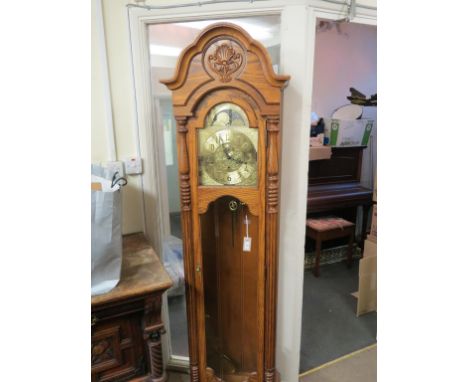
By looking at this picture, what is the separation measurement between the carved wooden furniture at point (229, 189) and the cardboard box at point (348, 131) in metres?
1.99

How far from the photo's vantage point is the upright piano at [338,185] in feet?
9.24

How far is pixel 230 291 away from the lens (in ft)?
4.59

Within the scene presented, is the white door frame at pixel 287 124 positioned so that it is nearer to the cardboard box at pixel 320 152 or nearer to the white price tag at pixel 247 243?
the white price tag at pixel 247 243

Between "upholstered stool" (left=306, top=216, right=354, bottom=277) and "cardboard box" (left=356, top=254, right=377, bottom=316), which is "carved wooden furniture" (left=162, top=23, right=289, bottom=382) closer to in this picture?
"cardboard box" (left=356, top=254, right=377, bottom=316)

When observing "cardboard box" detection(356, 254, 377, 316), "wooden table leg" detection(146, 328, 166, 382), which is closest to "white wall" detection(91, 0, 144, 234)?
"wooden table leg" detection(146, 328, 166, 382)

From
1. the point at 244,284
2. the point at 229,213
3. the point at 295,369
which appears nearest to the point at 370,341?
the point at 295,369

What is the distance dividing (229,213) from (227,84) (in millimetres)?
529

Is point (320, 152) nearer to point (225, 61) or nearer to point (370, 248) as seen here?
point (370, 248)

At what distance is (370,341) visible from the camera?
6.41ft

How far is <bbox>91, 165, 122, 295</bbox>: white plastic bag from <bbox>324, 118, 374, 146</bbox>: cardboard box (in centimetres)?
238

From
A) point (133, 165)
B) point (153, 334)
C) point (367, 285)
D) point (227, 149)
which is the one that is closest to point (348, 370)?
point (367, 285)

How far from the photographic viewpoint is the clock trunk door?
1314 mm

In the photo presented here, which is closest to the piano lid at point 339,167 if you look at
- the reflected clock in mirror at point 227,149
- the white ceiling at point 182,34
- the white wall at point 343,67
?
the white wall at point 343,67
